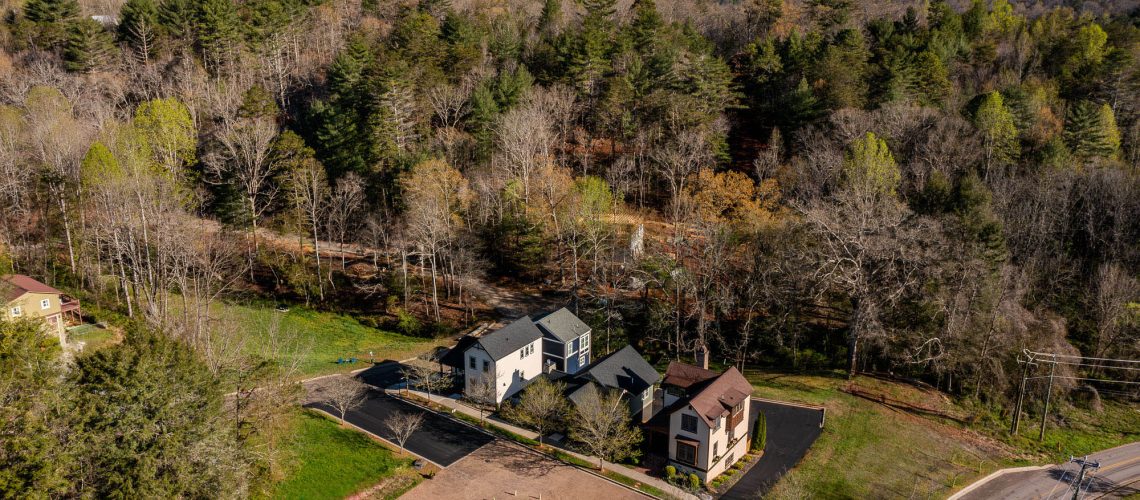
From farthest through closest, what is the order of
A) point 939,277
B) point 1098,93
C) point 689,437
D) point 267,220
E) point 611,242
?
point 1098,93 < point 267,220 < point 611,242 < point 939,277 < point 689,437

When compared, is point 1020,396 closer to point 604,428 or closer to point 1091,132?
point 604,428

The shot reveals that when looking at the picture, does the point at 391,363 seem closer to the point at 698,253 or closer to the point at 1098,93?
the point at 698,253

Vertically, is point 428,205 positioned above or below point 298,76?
below

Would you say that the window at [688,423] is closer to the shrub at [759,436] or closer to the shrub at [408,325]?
the shrub at [759,436]

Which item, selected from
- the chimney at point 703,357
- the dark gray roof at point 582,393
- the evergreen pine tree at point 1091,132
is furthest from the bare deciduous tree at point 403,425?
the evergreen pine tree at point 1091,132

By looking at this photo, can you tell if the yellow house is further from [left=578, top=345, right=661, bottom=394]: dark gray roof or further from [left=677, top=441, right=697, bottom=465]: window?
[left=677, top=441, right=697, bottom=465]: window

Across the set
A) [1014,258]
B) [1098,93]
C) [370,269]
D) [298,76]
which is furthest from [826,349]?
[298,76]

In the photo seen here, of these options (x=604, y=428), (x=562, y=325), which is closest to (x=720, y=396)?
(x=604, y=428)
